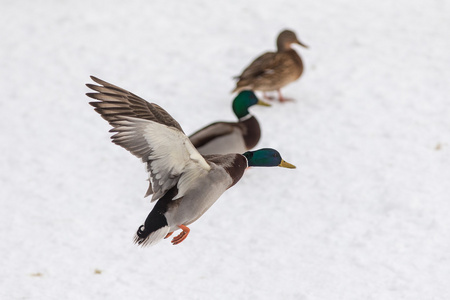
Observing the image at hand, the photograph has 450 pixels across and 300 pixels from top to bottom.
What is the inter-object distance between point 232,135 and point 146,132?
2089 mm

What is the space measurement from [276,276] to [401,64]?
3.84m

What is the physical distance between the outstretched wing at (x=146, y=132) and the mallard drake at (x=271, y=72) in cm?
321

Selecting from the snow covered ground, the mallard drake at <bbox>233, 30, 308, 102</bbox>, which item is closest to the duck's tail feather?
the snow covered ground

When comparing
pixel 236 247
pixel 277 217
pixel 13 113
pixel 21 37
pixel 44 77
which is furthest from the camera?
pixel 21 37

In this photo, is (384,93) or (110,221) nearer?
(110,221)

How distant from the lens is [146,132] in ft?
10.1

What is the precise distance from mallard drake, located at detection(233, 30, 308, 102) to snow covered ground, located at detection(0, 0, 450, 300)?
0.27m

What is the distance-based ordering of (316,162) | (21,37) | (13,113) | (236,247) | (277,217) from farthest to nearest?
(21,37)
(13,113)
(316,162)
(277,217)
(236,247)

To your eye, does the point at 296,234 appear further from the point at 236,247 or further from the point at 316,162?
the point at 316,162

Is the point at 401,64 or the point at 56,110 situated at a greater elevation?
the point at 56,110

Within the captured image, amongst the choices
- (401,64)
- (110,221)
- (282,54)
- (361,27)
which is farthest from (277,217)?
(361,27)

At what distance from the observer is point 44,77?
7.08 meters

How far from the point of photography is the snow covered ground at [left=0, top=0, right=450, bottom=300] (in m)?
4.41

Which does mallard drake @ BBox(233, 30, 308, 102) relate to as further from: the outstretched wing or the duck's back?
the outstretched wing
